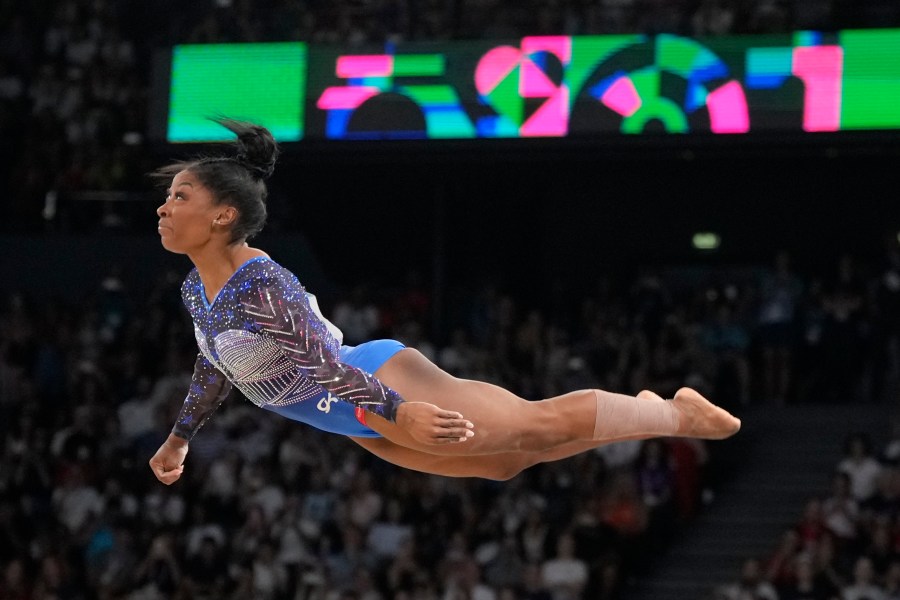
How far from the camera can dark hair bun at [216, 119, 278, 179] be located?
15.9 ft

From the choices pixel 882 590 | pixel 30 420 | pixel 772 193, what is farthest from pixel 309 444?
pixel 772 193

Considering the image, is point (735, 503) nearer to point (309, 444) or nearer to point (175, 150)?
A: point (309, 444)

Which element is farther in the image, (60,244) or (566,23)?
(60,244)

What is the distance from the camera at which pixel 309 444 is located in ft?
A: 37.3

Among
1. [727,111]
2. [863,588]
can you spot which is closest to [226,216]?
[863,588]

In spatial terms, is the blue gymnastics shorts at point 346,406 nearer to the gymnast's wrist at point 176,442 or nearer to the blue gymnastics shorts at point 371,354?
the blue gymnastics shorts at point 371,354

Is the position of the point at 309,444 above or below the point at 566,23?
below

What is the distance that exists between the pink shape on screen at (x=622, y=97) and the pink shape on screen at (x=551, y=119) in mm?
330

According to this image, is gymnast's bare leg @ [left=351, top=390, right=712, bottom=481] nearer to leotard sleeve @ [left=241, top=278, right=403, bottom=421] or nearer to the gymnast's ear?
leotard sleeve @ [left=241, top=278, right=403, bottom=421]

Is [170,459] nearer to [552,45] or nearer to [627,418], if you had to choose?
[627,418]

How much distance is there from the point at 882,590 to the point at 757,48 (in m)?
4.51

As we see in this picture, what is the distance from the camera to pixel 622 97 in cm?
1153

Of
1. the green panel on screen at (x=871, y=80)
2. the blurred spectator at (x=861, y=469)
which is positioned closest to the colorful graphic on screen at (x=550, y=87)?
the green panel on screen at (x=871, y=80)

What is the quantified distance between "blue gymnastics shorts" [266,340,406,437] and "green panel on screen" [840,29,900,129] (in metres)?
7.23
